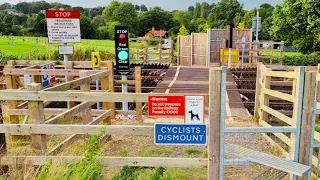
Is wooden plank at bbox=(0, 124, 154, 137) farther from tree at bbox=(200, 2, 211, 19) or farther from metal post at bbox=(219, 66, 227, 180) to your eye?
tree at bbox=(200, 2, 211, 19)

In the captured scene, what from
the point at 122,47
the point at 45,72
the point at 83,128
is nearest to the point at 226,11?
the point at 122,47

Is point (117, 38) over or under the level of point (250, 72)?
over

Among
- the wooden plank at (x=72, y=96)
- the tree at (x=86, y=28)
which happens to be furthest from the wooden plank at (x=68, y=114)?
the tree at (x=86, y=28)

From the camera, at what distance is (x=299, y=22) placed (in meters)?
19.0

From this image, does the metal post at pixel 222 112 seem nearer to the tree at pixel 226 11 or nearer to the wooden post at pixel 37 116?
the wooden post at pixel 37 116

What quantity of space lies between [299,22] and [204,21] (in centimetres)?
6005

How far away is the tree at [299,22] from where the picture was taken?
17.7 m

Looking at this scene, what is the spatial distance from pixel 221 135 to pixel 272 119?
15.1ft

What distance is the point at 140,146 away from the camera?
5.80m

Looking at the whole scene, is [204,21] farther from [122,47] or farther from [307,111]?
[307,111]

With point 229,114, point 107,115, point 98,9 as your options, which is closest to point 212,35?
point 229,114

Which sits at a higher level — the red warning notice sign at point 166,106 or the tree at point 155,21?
the tree at point 155,21

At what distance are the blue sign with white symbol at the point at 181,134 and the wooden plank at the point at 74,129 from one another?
0.43ft

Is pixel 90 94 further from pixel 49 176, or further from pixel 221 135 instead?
pixel 221 135
